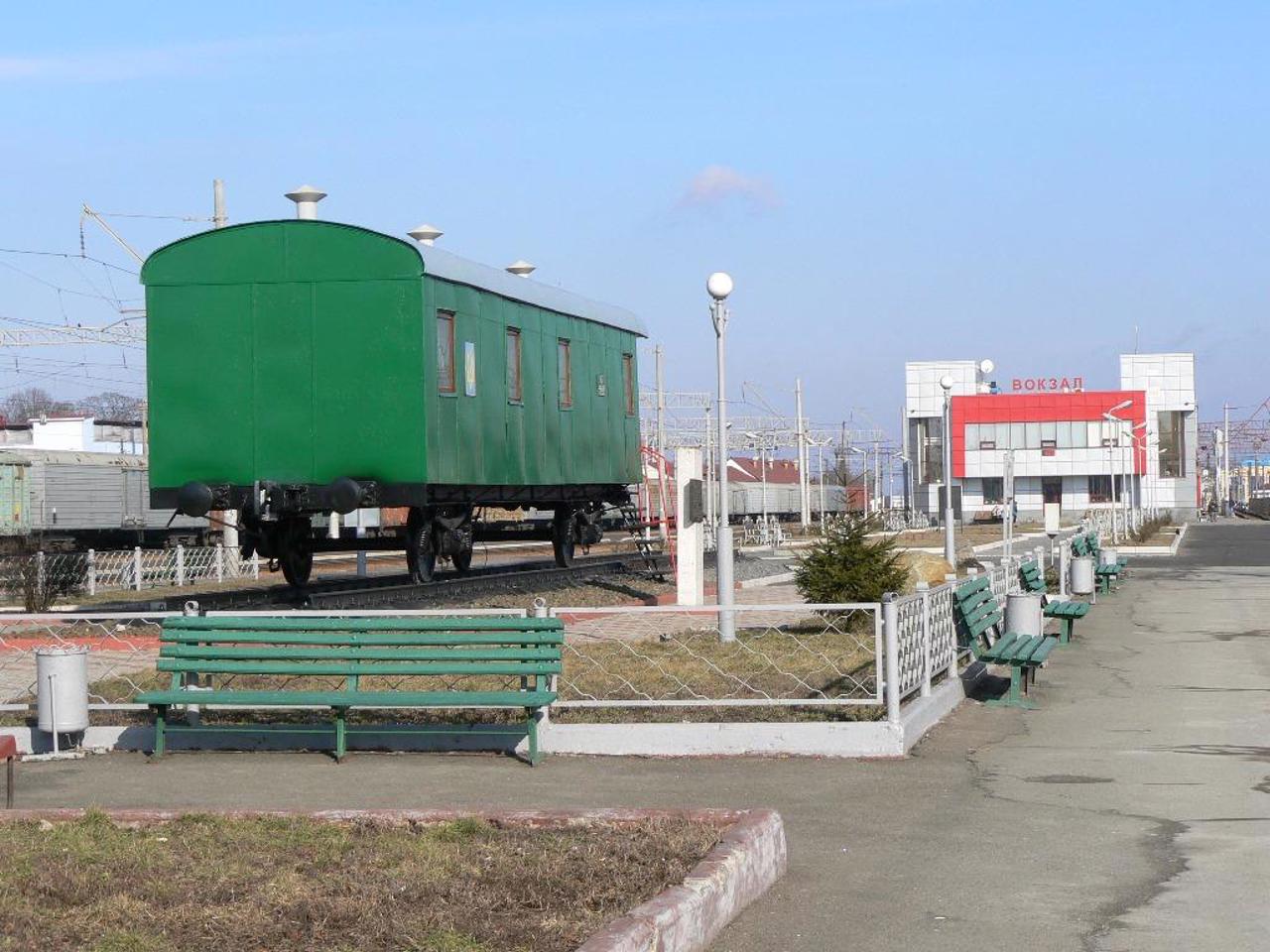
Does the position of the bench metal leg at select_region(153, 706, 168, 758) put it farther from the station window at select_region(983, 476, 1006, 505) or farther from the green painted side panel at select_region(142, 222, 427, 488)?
the station window at select_region(983, 476, 1006, 505)

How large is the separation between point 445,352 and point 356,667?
371 inches

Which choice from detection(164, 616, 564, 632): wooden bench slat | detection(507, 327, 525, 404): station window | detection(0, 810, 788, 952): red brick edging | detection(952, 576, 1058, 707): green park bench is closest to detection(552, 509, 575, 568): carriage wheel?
detection(507, 327, 525, 404): station window

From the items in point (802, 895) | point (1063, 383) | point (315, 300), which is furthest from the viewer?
point (1063, 383)

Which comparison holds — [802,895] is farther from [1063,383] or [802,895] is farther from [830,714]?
[1063,383]

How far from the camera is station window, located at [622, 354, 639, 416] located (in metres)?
26.3

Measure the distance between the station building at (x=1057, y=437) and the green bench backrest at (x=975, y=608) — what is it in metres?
86.4

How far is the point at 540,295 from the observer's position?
73.7 ft

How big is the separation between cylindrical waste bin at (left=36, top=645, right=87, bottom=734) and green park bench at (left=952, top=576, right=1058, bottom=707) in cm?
620

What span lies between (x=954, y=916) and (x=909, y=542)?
150 feet

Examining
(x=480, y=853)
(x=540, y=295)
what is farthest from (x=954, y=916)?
(x=540, y=295)

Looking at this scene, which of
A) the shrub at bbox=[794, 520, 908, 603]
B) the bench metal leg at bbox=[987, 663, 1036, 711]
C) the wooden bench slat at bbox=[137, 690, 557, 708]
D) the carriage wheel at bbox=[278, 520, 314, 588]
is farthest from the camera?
the carriage wheel at bbox=[278, 520, 314, 588]

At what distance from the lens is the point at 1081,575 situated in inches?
912

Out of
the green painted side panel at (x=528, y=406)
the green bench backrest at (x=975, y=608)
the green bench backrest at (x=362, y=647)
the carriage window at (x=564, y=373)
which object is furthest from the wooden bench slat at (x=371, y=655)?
the carriage window at (x=564, y=373)

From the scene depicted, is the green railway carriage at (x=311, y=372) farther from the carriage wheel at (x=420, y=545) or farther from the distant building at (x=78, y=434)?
the distant building at (x=78, y=434)
